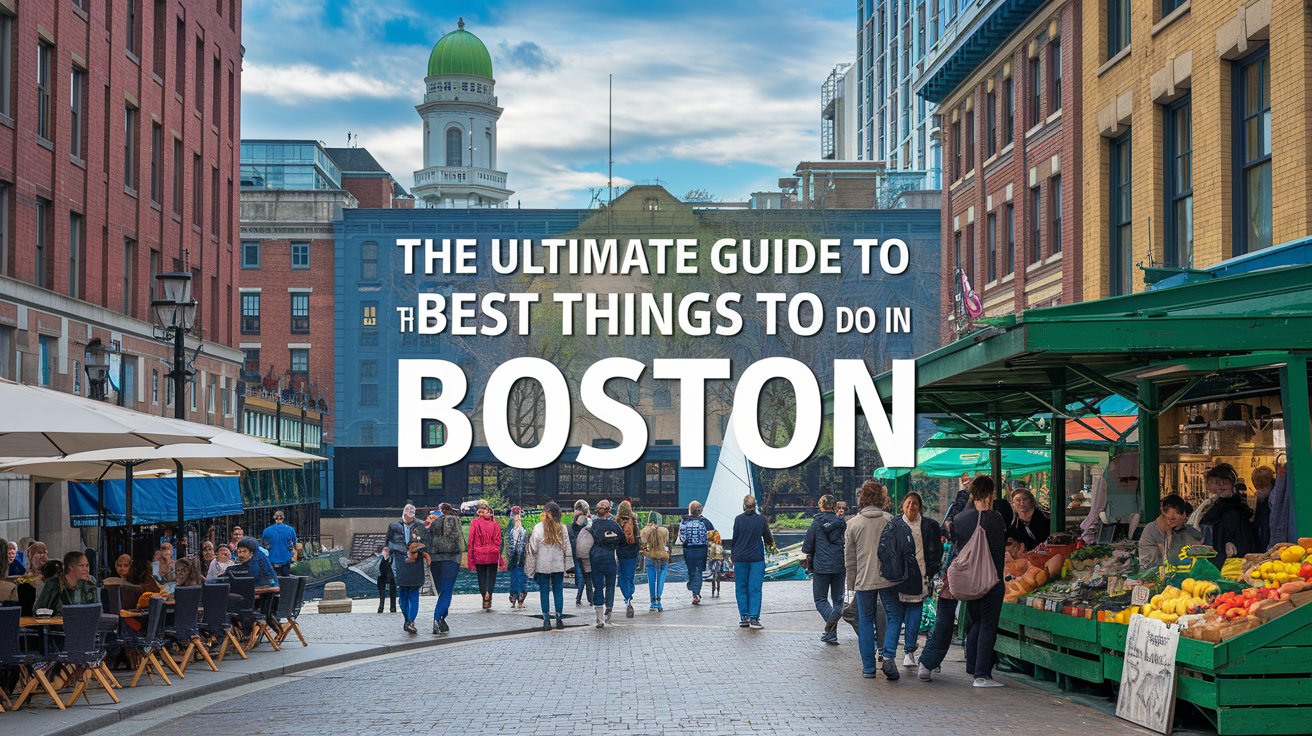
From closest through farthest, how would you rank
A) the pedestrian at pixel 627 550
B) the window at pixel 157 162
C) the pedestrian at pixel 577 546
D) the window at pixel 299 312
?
the pedestrian at pixel 577 546 < the pedestrian at pixel 627 550 < the window at pixel 157 162 < the window at pixel 299 312

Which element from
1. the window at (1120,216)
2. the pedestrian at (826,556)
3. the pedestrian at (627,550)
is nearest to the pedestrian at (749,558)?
the pedestrian at (826,556)

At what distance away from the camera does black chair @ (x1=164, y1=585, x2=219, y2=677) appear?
16609mm

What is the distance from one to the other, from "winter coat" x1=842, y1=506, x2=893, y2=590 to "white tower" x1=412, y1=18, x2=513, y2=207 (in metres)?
109

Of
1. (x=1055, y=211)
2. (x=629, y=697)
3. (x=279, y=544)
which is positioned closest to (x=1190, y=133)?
(x=1055, y=211)

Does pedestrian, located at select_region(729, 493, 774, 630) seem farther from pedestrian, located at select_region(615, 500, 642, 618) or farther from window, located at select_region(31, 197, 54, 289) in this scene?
window, located at select_region(31, 197, 54, 289)

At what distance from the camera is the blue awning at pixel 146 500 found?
3509cm

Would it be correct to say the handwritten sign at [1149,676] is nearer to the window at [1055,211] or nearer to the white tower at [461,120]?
the window at [1055,211]

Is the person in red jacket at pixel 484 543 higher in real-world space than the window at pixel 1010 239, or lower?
lower

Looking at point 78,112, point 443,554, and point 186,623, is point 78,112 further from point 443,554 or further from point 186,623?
point 186,623

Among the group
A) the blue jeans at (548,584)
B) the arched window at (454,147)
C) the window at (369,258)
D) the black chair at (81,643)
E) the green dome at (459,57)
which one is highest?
the green dome at (459,57)

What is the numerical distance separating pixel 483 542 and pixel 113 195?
18382 millimetres

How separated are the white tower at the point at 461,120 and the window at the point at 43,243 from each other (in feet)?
291

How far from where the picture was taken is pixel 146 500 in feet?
120

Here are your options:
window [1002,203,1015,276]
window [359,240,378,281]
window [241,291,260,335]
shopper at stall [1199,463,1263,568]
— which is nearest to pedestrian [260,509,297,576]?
shopper at stall [1199,463,1263,568]
